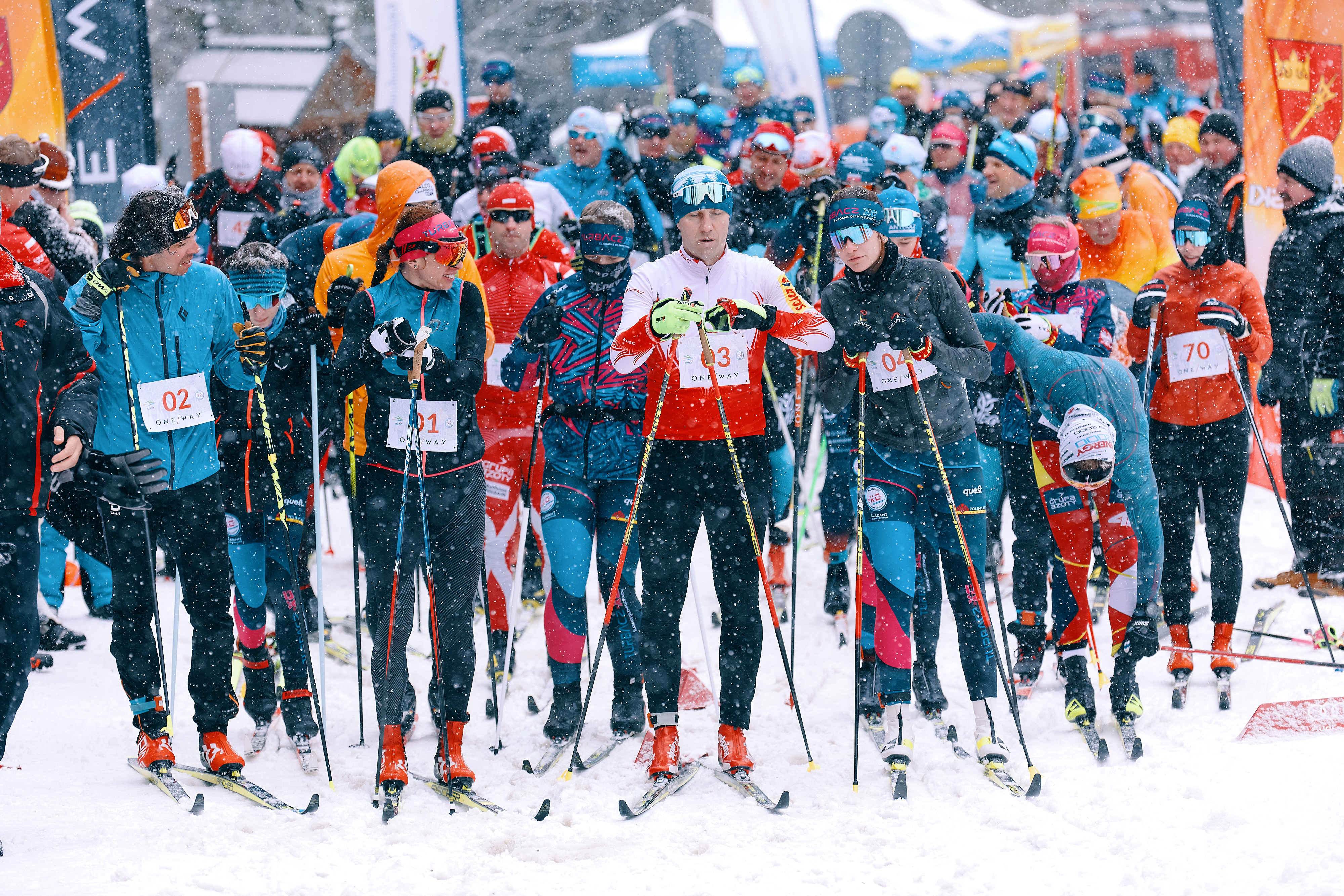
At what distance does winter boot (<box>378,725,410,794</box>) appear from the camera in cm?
472

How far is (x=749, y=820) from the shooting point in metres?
4.58

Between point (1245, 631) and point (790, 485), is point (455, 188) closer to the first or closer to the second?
point (790, 485)

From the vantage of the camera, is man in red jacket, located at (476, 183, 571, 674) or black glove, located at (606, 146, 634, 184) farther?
black glove, located at (606, 146, 634, 184)

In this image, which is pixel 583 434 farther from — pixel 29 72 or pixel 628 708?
pixel 29 72

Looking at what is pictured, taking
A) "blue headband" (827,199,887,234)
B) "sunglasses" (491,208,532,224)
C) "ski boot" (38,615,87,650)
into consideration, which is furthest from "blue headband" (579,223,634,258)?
"ski boot" (38,615,87,650)

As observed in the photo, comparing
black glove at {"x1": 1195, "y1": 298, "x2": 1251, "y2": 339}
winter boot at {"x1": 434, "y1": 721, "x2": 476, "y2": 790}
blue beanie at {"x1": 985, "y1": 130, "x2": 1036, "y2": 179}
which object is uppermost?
blue beanie at {"x1": 985, "y1": 130, "x2": 1036, "y2": 179}

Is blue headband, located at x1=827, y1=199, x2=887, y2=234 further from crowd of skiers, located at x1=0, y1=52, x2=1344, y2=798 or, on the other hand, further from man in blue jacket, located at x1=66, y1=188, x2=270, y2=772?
man in blue jacket, located at x1=66, y1=188, x2=270, y2=772

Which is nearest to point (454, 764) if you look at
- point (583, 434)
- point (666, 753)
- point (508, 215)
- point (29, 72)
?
point (666, 753)

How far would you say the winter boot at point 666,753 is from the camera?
4.89m

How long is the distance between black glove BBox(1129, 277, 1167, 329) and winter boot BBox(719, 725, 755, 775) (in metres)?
2.54

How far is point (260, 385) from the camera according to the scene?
513 cm

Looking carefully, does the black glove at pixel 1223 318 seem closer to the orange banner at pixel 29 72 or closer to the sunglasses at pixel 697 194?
the sunglasses at pixel 697 194

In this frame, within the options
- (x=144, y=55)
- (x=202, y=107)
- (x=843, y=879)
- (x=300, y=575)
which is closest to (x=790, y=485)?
(x=300, y=575)

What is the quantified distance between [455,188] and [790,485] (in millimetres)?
3197
